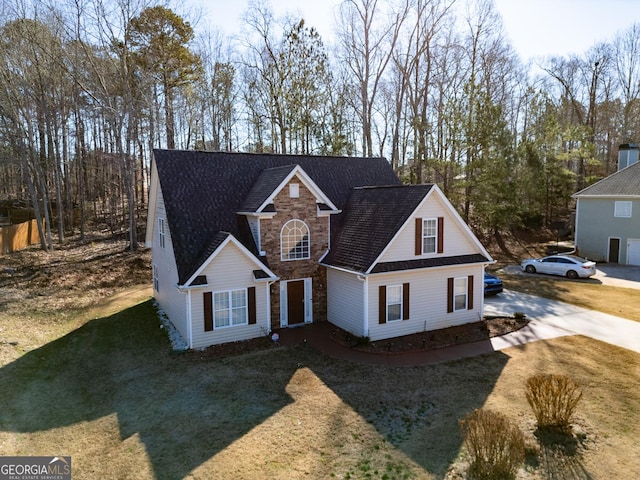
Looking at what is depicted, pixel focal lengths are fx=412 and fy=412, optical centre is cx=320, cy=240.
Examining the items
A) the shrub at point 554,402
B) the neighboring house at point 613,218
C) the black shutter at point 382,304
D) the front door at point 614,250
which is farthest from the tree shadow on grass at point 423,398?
the front door at point 614,250

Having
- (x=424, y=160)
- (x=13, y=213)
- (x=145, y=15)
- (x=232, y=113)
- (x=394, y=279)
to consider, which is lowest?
(x=394, y=279)

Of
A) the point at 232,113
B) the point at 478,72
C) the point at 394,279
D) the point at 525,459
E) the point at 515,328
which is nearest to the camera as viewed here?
the point at 525,459

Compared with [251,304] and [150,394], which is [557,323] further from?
[150,394]

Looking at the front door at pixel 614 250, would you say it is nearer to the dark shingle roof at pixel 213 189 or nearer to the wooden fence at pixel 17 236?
the dark shingle roof at pixel 213 189

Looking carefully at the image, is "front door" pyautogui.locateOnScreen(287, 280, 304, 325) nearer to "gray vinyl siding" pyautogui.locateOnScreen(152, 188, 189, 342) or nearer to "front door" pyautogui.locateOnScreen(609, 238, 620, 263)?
"gray vinyl siding" pyautogui.locateOnScreen(152, 188, 189, 342)

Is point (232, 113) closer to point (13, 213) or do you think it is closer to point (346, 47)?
point (346, 47)

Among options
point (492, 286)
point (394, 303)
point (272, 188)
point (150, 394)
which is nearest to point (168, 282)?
point (272, 188)

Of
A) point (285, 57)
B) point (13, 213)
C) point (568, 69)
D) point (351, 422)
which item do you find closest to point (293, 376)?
point (351, 422)

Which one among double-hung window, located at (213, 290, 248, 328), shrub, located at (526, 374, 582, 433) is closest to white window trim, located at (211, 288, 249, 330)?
double-hung window, located at (213, 290, 248, 328)
